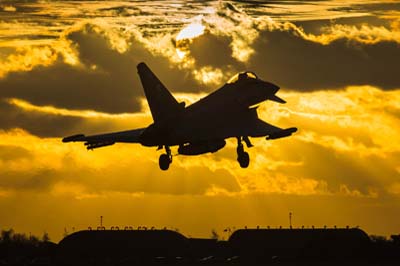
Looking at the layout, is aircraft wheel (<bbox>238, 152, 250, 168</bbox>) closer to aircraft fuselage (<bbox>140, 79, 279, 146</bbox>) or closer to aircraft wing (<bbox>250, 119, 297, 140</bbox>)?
aircraft fuselage (<bbox>140, 79, 279, 146</bbox>)

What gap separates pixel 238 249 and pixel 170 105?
59.9 meters

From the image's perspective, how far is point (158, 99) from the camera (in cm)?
11906

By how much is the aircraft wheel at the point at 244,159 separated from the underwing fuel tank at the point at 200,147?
6.54ft

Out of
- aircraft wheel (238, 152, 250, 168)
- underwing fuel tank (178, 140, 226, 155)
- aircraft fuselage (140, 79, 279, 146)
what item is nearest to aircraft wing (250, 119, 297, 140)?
aircraft fuselage (140, 79, 279, 146)

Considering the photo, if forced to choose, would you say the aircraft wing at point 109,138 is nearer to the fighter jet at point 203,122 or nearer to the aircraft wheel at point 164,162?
the fighter jet at point 203,122

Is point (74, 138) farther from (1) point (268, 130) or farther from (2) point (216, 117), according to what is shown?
(1) point (268, 130)

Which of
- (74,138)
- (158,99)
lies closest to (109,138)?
(74,138)

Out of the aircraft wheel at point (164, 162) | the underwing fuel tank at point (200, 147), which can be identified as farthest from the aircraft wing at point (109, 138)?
the underwing fuel tank at point (200, 147)

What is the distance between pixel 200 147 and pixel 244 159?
14.3 ft

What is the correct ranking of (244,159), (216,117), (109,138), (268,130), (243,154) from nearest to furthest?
1. (244,159)
2. (243,154)
3. (268,130)
4. (216,117)
5. (109,138)

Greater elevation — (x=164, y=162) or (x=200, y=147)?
(x=200, y=147)

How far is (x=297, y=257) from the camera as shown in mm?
152375

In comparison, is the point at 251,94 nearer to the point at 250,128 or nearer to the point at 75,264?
the point at 250,128

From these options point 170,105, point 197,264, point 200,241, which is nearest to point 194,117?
point 170,105
